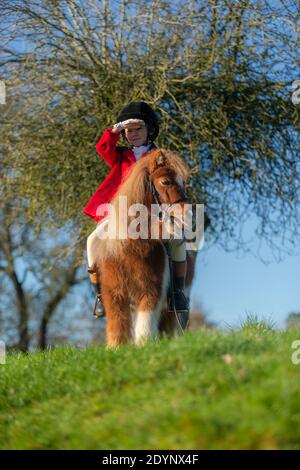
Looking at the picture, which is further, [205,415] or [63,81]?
[63,81]

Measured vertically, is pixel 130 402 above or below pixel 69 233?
below

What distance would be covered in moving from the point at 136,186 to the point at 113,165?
84cm

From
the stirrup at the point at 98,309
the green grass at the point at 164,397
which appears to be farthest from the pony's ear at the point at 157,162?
the green grass at the point at 164,397

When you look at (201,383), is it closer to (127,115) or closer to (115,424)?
(115,424)

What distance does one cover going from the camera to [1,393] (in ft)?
13.4

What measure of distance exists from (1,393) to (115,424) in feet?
3.88

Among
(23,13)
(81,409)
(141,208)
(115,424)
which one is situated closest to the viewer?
(115,424)

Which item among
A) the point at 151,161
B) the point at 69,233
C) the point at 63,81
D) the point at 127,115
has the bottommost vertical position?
the point at 151,161

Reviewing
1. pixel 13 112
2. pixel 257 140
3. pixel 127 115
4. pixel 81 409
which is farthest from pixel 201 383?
pixel 13 112

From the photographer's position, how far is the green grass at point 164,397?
2.87 metres

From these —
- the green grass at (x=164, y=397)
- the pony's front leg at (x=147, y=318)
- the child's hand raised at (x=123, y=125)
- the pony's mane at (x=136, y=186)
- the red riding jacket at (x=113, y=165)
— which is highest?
the child's hand raised at (x=123, y=125)

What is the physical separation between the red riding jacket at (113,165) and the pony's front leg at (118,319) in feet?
3.03

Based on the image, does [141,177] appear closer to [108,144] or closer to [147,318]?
[108,144]

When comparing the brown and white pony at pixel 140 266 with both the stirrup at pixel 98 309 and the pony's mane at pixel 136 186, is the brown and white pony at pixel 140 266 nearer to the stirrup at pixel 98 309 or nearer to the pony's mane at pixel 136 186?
the pony's mane at pixel 136 186
